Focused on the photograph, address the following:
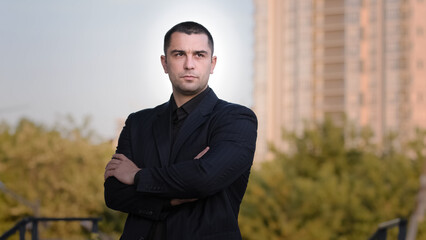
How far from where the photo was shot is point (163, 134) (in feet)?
9.54

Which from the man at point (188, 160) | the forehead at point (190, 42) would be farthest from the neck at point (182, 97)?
the forehead at point (190, 42)

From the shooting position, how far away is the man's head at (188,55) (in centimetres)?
282

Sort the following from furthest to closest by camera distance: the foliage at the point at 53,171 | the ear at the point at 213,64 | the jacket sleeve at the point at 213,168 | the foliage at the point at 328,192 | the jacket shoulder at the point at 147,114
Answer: the foliage at the point at 53,171 < the foliage at the point at 328,192 < the jacket shoulder at the point at 147,114 < the ear at the point at 213,64 < the jacket sleeve at the point at 213,168

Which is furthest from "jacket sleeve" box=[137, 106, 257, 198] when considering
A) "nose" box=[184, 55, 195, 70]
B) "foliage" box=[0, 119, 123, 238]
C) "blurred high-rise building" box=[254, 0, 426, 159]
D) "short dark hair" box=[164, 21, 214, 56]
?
"blurred high-rise building" box=[254, 0, 426, 159]

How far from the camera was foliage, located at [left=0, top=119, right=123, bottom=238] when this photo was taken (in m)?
39.4

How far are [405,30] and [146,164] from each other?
70761 mm

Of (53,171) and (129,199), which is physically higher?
(129,199)

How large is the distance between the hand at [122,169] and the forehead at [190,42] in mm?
575

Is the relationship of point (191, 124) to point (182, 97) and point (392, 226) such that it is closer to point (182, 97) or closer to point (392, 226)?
point (182, 97)

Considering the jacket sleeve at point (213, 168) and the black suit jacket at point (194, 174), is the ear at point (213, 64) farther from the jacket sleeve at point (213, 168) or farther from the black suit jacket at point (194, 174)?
the jacket sleeve at point (213, 168)

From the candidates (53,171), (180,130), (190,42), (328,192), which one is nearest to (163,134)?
(180,130)

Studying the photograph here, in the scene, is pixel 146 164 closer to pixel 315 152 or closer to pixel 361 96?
pixel 315 152

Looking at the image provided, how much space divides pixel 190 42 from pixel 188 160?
0.52 meters

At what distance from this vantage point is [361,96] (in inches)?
2906
